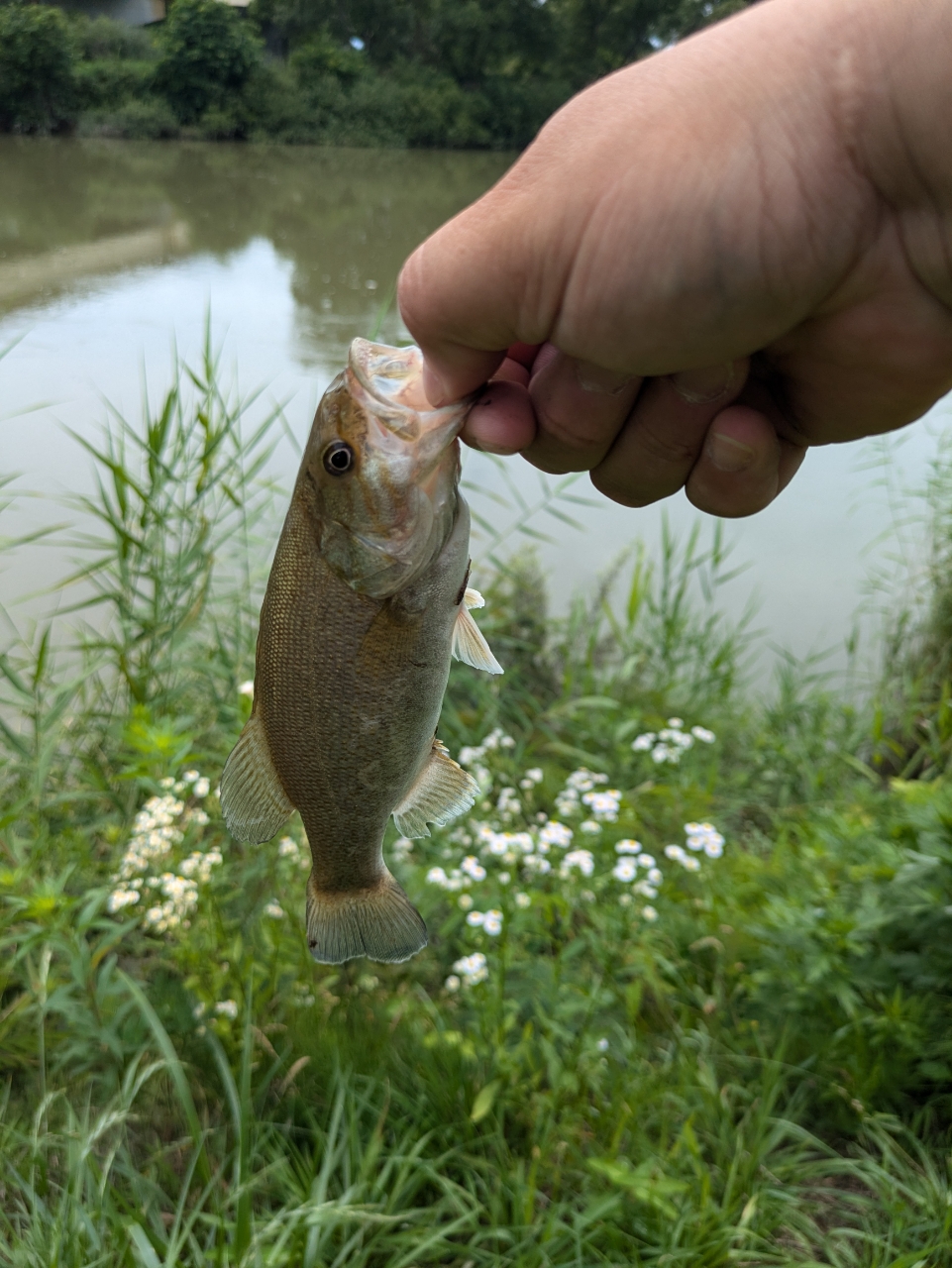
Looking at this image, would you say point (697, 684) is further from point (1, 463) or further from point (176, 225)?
point (176, 225)

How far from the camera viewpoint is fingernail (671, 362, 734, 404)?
1.70 m

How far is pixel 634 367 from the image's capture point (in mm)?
1468

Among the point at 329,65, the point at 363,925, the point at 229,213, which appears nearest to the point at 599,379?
the point at 363,925

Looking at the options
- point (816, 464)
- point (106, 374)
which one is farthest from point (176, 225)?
point (816, 464)

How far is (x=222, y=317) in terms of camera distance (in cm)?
1033

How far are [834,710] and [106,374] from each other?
269 inches

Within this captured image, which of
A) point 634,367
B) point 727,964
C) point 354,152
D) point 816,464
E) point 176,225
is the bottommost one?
point 727,964

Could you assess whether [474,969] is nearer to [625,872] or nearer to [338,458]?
[625,872]

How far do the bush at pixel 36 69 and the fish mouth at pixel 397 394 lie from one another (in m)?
31.8

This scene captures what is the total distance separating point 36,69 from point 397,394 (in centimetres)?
3370

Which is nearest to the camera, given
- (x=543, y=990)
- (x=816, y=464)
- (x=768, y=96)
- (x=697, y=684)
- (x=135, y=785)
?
(x=768, y=96)

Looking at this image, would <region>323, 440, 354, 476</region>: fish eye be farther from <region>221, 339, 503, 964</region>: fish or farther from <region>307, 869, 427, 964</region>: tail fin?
<region>307, 869, 427, 964</region>: tail fin

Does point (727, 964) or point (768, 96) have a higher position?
point (768, 96)

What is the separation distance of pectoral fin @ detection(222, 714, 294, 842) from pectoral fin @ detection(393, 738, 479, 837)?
0.23m
